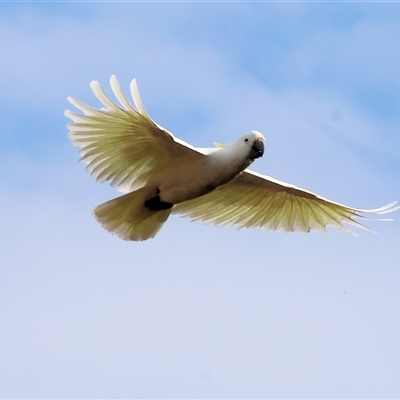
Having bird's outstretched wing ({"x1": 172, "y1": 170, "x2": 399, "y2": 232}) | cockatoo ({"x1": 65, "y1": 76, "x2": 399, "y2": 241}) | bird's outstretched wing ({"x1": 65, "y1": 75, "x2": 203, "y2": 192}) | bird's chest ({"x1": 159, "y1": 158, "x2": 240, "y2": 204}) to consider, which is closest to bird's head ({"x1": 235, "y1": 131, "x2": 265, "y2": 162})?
cockatoo ({"x1": 65, "y1": 76, "x2": 399, "y2": 241})

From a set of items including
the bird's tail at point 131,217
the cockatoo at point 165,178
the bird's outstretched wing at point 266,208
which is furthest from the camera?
the bird's outstretched wing at point 266,208

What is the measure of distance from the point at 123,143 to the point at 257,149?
3.46 feet

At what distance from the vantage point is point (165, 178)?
840cm

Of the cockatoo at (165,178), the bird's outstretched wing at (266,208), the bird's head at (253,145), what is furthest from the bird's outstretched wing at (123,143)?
the bird's outstretched wing at (266,208)

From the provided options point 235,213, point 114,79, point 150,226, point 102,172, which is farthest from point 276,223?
point 114,79

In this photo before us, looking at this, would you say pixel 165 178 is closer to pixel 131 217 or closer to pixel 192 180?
pixel 192 180

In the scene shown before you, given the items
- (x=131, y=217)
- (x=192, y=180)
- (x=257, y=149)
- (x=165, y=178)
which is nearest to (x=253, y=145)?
(x=257, y=149)

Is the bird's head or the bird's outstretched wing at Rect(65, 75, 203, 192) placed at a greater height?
the bird's head

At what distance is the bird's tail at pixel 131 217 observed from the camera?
28.0ft

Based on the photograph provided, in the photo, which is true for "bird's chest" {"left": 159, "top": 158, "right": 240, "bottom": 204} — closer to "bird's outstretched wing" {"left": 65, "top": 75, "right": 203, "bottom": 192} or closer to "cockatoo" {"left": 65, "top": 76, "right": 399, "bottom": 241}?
"cockatoo" {"left": 65, "top": 76, "right": 399, "bottom": 241}

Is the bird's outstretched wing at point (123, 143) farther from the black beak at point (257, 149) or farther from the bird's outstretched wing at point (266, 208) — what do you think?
the bird's outstretched wing at point (266, 208)

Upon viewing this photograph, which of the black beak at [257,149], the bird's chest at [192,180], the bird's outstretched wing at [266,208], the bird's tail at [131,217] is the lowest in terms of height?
the bird's tail at [131,217]

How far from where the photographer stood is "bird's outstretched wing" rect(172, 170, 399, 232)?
9.05 m

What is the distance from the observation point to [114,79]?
Answer: 7660 millimetres
